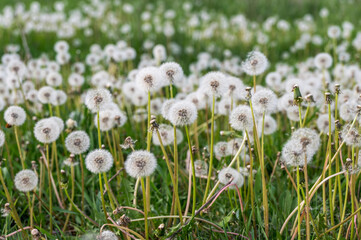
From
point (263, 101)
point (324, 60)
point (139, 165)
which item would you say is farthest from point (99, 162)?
point (324, 60)

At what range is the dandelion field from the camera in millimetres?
1875

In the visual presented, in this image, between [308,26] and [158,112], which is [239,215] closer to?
[158,112]

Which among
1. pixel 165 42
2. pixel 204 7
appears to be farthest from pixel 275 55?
pixel 204 7

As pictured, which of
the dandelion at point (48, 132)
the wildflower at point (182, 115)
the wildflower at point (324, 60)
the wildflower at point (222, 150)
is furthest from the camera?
the wildflower at point (324, 60)

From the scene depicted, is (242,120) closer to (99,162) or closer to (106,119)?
(99,162)

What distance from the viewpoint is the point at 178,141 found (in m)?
2.64

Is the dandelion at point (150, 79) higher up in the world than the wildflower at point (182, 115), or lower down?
higher up

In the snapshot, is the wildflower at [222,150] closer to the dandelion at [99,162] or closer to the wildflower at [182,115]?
the wildflower at [182,115]

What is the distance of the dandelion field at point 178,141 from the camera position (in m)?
1.88

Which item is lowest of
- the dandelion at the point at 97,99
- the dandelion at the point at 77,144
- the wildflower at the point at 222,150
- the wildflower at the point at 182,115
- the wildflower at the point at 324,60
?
the wildflower at the point at 222,150

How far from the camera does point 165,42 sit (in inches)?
263

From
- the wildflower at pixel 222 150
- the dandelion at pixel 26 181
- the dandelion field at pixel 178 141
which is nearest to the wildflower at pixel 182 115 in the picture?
the dandelion field at pixel 178 141

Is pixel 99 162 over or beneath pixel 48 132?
beneath

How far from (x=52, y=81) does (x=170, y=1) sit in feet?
22.0
